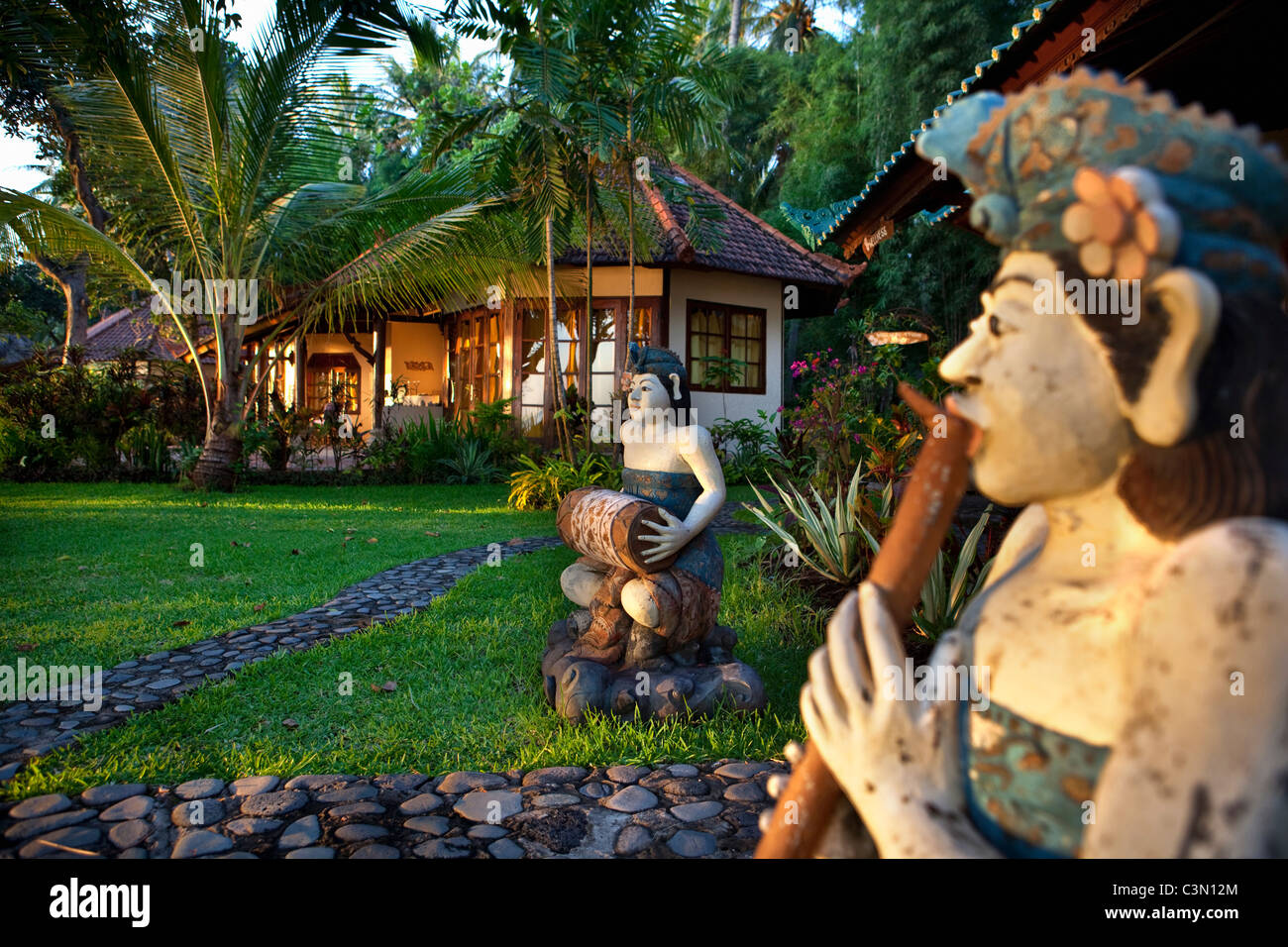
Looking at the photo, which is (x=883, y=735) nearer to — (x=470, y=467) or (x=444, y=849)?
(x=444, y=849)

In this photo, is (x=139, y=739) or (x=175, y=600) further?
(x=175, y=600)

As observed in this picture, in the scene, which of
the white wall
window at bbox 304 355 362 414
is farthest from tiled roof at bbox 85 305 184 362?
the white wall

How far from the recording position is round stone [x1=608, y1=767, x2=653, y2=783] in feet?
9.53

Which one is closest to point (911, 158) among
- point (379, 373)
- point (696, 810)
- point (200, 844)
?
point (696, 810)

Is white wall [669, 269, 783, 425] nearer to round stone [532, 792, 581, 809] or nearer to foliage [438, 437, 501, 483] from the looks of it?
foliage [438, 437, 501, 483]

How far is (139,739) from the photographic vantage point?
10.6ft

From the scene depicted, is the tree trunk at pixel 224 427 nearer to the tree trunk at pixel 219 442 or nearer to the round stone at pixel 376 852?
the tree trunk at pixel 219 442

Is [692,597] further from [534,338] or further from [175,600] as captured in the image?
[534,338]

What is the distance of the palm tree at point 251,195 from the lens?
8125 millimetres

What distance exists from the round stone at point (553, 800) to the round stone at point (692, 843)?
402 mm

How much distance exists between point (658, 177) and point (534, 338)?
474cm

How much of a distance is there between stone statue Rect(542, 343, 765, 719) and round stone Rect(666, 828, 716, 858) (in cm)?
91

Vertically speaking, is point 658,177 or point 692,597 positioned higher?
point 658,177
